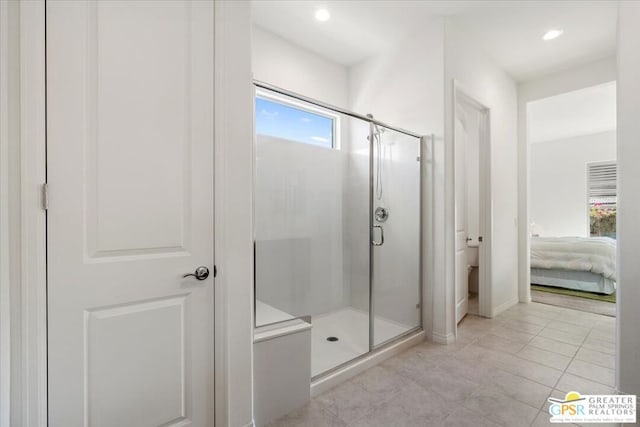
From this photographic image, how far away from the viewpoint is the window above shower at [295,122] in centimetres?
233

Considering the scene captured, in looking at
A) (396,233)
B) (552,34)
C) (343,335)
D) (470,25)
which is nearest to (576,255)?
(552,34)

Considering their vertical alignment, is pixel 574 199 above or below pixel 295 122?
below

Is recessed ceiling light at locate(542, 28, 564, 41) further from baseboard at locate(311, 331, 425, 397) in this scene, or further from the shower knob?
baseboard at locate(311, 331, 425, 397)

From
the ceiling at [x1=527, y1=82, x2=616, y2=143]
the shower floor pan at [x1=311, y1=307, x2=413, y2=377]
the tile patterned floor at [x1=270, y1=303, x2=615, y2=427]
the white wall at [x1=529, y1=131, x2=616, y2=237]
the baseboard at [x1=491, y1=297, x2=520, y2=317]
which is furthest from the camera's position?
the white wall at [x1=529, y1=131, x2=616, y2=237]

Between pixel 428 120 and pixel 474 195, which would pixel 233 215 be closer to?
pixel 428 120

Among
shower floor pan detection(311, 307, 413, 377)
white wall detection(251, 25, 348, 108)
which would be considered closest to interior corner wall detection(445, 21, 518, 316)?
shower floor pan detection(311, 307, 413, 377)

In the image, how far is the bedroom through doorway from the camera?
13.8 feet

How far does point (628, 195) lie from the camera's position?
1.78 meters

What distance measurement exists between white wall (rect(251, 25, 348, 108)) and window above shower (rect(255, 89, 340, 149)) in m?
0.49

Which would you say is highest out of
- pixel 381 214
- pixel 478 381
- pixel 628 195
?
pixel 628 195

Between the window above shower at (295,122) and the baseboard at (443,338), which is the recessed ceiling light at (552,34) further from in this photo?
the baseboard at (443,338)

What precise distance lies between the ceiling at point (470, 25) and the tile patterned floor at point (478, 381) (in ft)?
9.66

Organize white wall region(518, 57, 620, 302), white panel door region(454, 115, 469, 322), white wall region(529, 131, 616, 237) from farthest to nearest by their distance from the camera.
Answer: white wall region(529, 131, 616, 237)
white wall region(518, 57, 620, 302)
white panel door region(454, 115, 469, 322)

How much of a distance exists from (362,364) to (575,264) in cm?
394
